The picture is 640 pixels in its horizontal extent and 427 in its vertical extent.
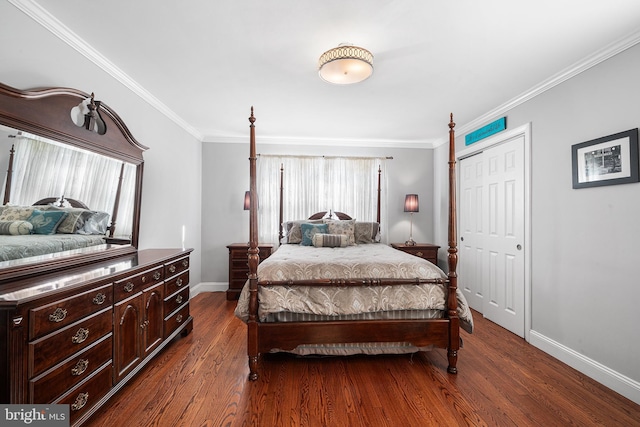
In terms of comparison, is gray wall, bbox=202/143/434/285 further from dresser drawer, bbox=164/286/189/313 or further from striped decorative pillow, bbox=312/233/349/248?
dresser drawer, bbox=164/286/189/313

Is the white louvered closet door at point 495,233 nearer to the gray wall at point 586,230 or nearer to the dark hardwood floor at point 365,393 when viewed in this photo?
the gray wall at point 586,230

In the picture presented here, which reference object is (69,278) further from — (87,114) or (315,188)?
(315,188)

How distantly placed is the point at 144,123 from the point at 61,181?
1.31m

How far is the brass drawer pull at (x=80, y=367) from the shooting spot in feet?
5.01

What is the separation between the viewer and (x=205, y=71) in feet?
8.23

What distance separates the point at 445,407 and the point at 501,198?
2400 millimetres

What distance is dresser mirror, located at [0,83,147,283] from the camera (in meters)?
1.60

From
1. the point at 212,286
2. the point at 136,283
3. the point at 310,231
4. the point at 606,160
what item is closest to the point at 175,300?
the point at 136,283

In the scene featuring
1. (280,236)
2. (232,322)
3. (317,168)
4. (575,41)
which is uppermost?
(575,41)

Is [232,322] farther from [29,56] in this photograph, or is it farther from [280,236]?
[29,56]

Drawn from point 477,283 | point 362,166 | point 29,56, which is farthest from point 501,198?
point 29,56

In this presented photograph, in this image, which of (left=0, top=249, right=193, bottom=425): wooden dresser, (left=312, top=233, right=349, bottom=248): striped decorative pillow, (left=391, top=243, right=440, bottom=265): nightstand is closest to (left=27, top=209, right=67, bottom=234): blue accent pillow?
(left=0, top=249, right=193, bottom=425): wooden dresser

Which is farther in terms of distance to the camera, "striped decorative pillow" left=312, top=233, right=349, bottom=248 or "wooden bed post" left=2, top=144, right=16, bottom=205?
"striped decorative pillow" left=312, top=233, right=349, bottom=248

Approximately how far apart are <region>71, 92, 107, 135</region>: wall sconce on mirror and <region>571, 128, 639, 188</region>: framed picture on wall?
389cm
